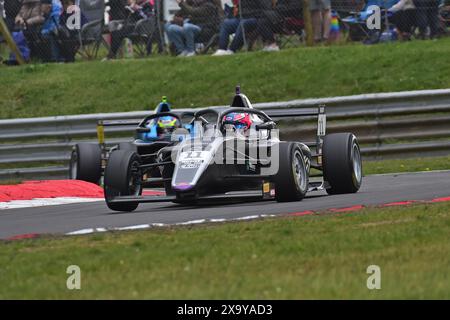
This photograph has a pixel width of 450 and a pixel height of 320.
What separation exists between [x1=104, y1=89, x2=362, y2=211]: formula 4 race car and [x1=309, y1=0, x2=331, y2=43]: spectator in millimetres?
7221

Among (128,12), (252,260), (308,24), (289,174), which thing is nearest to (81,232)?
(252,260)

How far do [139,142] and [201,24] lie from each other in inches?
246

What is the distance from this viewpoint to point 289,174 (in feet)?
41.4

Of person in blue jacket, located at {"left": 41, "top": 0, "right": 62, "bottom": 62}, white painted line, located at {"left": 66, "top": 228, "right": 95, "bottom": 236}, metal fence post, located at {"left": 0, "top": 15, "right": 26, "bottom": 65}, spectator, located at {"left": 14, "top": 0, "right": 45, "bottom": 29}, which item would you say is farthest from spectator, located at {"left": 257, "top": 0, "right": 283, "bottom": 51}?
white painted line, located at {"left": 66, "top": 228, "right": 95, "bottom": 236}

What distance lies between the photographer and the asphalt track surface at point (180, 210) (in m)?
11.4

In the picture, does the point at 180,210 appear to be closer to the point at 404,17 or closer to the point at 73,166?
the point at 73,166

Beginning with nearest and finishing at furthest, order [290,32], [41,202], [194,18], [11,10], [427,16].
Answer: [41,202] → [427,16] → [194,18] → [290,32] → [11,10]

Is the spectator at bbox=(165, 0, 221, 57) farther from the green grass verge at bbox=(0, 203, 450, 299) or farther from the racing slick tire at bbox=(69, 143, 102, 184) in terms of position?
the green grass verge at bbox=(0, 203, 450, 299)

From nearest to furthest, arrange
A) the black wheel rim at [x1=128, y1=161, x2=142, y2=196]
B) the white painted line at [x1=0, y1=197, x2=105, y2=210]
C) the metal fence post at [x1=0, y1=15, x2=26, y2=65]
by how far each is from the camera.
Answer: the black wheel rim at [x1=128, y1=161, x2=142, y2=196], the white painted line at [x1=0, y1=197, x2=105, y2=210], the metal fence post at [x1=0, y1=15, x2=26, y2=65]

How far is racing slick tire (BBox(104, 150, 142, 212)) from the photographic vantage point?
13102mm

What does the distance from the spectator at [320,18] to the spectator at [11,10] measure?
230 inches

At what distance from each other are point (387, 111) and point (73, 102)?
6481 millimetres

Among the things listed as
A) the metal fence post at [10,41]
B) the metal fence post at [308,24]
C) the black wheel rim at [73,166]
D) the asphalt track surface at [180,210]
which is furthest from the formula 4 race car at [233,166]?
the metal fence post at [10,41]

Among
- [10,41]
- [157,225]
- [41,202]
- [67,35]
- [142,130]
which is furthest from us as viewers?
[10,41]
